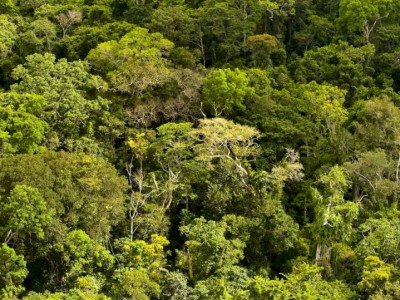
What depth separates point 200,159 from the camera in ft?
80.3

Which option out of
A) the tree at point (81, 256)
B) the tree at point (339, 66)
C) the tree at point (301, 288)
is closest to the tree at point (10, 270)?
the tree at point (81, 256)

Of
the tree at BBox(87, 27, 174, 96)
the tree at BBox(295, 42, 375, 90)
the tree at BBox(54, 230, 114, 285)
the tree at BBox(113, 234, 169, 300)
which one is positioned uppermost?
the tree at BBox(87, 27, 174, 96)

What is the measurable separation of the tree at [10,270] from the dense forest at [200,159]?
68 mm

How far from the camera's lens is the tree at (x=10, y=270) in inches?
750

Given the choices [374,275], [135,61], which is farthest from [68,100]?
[374,275]

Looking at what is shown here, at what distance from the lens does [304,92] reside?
3011 cm

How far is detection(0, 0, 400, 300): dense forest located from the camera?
67.2 feet

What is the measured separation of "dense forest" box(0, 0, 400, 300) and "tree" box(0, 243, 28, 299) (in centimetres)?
7

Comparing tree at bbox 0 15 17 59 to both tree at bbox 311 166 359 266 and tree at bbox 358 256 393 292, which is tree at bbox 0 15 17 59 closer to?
tree at bbox 311 166 359 266

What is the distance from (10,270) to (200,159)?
900 centimetres

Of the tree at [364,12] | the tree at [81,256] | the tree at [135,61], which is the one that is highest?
the tree at [364,12]

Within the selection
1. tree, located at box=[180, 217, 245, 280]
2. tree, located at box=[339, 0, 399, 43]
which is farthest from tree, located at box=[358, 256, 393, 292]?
tree, located at box=[339, 0, 399, 43]

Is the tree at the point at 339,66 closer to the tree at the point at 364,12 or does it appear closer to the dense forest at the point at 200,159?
the dense forest at the point at 200,159

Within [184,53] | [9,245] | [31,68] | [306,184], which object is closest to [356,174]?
[306,184]
